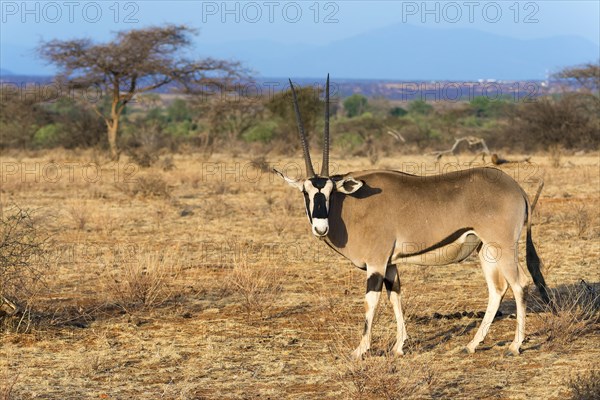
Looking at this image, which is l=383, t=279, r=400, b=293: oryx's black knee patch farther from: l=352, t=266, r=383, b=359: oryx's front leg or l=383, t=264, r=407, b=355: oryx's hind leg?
l=352, t=266, r=383, b=359: oryx's front leg

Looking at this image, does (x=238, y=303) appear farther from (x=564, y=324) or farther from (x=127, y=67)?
(x=127, y=67)

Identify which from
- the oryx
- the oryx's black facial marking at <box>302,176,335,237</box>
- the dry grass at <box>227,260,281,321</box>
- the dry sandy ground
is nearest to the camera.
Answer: the dry sandy ground

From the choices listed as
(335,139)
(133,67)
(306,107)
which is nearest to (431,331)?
(133,67)

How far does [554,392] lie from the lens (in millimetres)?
6184

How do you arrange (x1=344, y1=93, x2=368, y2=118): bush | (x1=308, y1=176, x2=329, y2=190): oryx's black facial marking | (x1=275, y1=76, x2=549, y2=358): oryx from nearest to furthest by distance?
(x1=308, y1=176, x2=329, y2=190): oryx's black facial marking, (x1=275, y1=76, x2=549, y2=358): oryx, (x1=344, y1=93, x2=368, y2=118): bush

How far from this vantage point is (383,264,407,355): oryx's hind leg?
735cm

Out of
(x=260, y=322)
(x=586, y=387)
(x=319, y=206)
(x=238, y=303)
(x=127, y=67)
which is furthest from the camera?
(x=127, y=67)

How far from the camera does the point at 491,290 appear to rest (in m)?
7.54

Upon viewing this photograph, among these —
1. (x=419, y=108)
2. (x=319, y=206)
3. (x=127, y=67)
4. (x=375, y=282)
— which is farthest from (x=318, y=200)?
(x=419, y=108)

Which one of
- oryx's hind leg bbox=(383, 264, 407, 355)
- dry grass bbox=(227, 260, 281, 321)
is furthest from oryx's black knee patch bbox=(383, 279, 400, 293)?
dry grass bbox=(227, 260, 281, 321)

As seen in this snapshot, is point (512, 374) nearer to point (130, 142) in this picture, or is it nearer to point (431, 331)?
point (431, 331)

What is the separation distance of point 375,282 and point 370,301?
0.53ft

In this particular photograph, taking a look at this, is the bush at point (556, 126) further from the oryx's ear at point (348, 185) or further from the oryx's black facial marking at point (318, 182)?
the oryx's black facial marking at point (318, 182)

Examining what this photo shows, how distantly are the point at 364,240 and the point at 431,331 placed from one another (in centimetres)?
133
